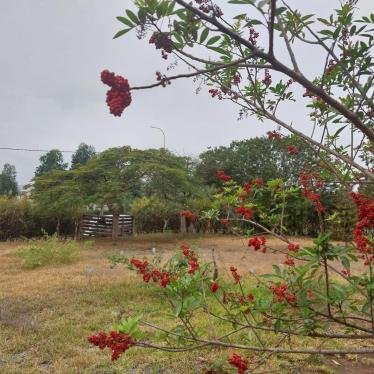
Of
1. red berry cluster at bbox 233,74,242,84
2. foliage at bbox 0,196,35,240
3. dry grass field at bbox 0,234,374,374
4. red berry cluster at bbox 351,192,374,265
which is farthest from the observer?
foliage at bbox 0,196,35,240

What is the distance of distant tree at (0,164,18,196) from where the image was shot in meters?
33.6

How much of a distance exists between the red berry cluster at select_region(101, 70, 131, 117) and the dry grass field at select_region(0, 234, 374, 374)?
3.43 ft

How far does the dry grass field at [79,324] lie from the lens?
3.05 meters

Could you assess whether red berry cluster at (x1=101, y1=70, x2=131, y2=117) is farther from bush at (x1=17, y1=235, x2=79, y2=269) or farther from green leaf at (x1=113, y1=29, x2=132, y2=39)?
bush at (x1=17, y1=235, x2=79, y2=269)

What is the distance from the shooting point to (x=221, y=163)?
18562 millimetres

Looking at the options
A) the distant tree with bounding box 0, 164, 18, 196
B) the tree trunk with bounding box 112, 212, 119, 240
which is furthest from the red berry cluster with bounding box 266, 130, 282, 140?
the distant tree with bounding box 0, 164, 18, 196

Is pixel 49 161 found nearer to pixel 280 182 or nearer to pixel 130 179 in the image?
pixel 130 179

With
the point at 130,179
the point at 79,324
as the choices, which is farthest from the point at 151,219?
the point at 79,324

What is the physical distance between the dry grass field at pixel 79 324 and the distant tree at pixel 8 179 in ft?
93.3

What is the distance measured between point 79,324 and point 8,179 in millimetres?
34229

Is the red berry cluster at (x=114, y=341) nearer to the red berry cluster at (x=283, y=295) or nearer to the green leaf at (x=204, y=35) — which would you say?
the red berry cluster at (x=283, y=295)

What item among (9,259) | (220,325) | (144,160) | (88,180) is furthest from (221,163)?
(220,325)

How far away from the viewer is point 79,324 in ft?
13.3

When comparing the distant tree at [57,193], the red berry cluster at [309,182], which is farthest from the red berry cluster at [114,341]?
the distant tree at [57,193]
